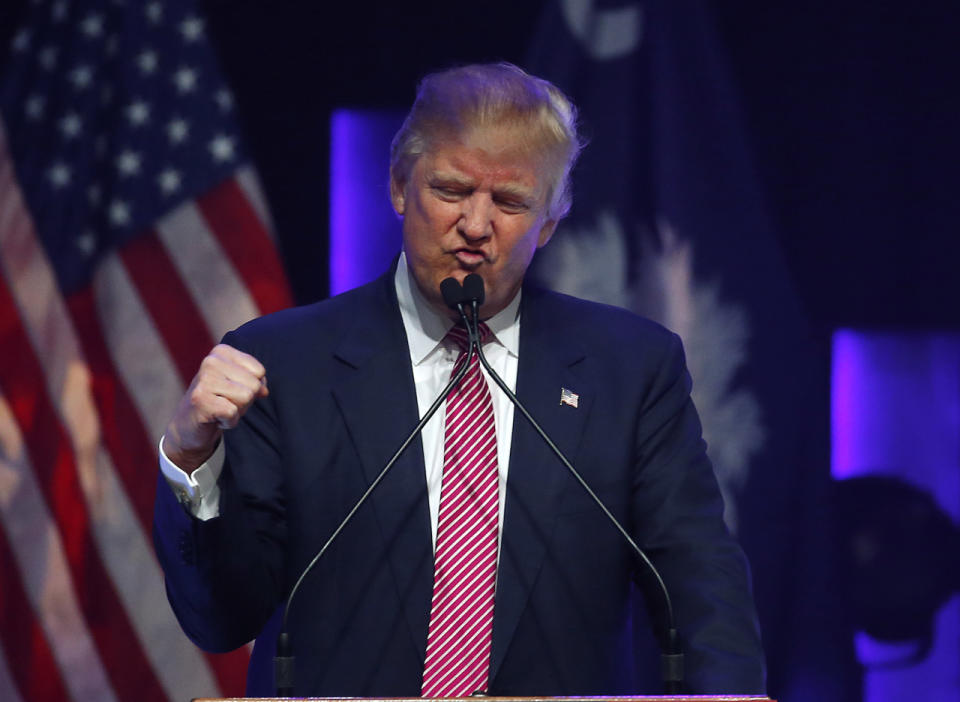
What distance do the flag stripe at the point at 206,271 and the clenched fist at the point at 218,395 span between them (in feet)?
4.43

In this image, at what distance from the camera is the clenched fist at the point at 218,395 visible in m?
1.26

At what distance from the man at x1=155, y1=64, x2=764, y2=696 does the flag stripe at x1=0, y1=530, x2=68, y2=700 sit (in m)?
1.07

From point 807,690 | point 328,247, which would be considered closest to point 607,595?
point 807,690

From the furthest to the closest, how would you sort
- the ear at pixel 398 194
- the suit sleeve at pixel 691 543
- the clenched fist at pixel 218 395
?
the ear at pixel 398 194 < the suit sleeve at pixel 691 543 < the clenched fist at pixel 218 395

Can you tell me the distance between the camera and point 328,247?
264 cm

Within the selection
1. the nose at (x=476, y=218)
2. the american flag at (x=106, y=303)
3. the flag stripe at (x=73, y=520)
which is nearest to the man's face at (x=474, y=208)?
the nose at (x=476, y=218)

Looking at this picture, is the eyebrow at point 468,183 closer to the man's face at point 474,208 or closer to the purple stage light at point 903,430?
the man's face at point 474,208

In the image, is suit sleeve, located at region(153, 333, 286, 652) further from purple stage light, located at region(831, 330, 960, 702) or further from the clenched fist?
purple stage light, located at region(831, 330, 960, 702)

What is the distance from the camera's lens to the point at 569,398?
5.63 ft

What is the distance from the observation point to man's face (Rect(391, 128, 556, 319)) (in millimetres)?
1644

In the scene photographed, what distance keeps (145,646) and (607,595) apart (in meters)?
1.39

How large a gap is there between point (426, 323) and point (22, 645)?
150 cm

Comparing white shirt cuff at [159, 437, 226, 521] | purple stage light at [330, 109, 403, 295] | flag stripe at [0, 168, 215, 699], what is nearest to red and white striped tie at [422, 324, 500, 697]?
white shirt cuff at [159, 437, 226, 521]

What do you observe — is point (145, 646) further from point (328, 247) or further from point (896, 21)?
point (896, 21)
